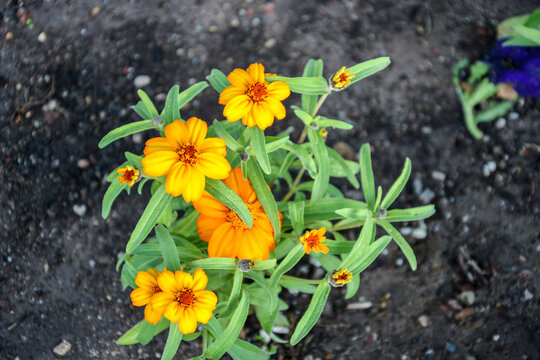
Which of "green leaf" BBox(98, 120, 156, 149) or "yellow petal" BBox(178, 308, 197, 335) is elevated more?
"green leaf" BBox(98, 120, 156, 149)

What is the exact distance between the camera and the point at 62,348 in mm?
2053

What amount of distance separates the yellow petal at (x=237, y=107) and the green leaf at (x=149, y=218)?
0.31 metres

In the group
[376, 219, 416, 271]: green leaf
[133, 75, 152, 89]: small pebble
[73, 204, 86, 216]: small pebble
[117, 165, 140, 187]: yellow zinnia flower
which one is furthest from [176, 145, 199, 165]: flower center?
[133, 75, 152, 89]: small pebble

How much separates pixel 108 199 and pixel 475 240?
1.79 m

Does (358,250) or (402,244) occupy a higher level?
(358,250)

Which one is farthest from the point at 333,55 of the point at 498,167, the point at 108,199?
the point at 108,199

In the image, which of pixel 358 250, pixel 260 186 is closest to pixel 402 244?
pixel 358 250

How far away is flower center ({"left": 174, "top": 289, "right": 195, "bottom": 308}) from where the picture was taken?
46.6 inches

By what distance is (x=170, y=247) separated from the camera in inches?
52.2

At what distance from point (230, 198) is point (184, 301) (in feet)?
0.99

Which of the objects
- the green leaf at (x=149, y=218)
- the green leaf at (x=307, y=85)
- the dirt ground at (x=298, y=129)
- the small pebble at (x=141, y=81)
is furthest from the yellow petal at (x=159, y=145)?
the small pebble at (x=141, y=81)

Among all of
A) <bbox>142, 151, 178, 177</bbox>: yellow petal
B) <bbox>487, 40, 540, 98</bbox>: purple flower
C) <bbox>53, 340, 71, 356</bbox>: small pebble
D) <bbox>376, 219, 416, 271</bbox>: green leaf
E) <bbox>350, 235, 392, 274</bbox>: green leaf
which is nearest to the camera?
<bbox>142, 151, 178, 177</bbox>: yellow petal

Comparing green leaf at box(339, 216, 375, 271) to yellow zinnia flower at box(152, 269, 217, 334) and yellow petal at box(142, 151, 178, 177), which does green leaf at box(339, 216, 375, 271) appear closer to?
yellow zinnia flower at box(152, 269, 217, 334)

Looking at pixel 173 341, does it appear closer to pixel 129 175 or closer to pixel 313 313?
pixel 313 313
